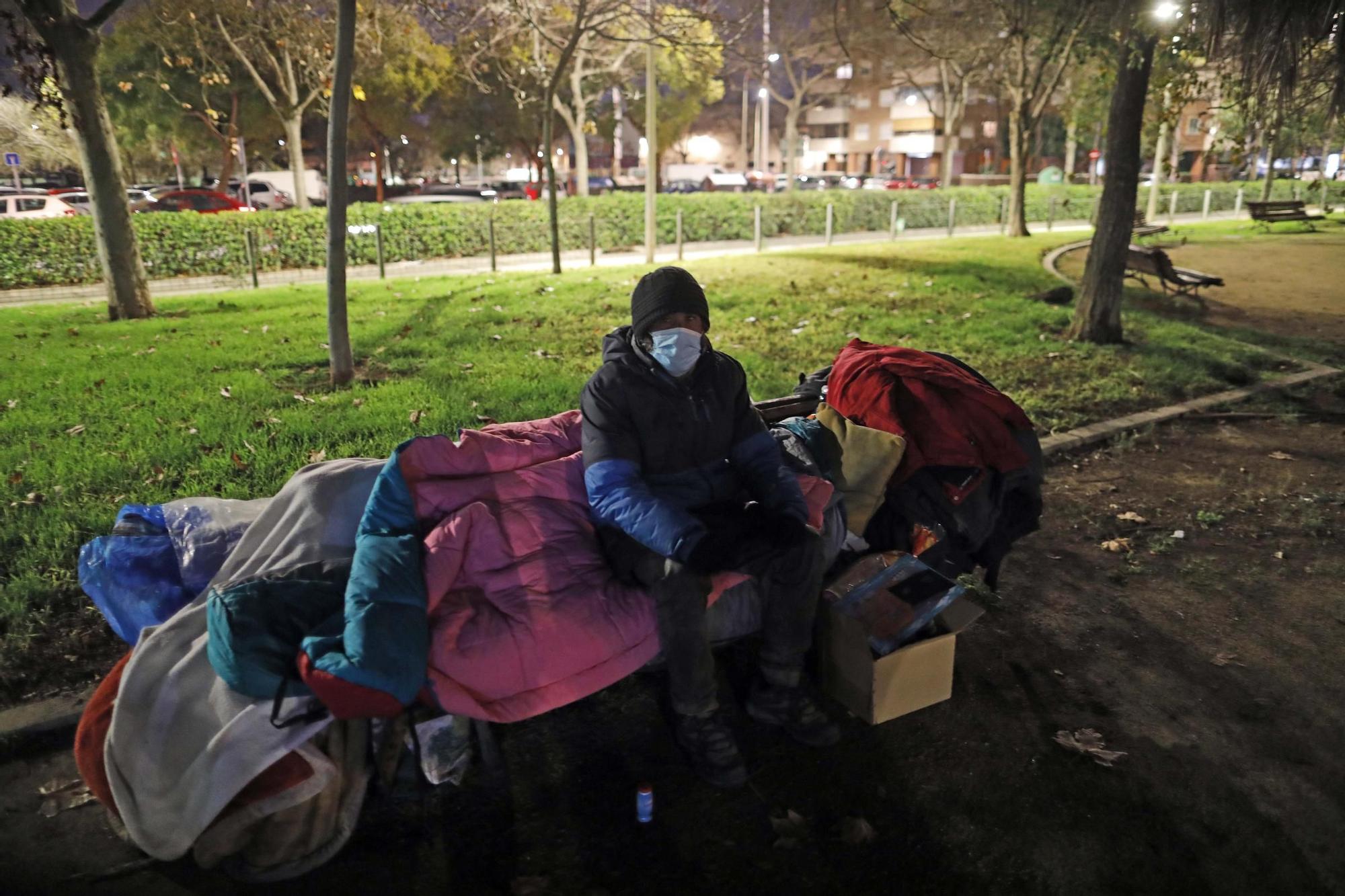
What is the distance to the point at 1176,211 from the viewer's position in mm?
31891

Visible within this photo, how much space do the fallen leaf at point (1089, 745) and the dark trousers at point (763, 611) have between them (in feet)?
3.23

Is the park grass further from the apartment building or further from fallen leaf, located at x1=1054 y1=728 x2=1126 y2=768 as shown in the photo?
the apartment building

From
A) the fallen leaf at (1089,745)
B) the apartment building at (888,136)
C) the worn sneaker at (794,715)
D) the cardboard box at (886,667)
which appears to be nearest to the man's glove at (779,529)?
the cardboard box at (886,667)

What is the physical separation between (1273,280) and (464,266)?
1413cm

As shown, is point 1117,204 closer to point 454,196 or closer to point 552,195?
point 552,195

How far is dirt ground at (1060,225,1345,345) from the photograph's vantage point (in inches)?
432

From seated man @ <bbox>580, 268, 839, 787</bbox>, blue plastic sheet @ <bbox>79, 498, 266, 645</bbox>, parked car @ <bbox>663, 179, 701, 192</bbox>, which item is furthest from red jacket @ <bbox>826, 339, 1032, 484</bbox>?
parked car @ <bbox>663, 179, 701, 192</bbox>

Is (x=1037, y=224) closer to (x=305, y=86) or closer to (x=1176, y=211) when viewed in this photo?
(x=1176, y=211)

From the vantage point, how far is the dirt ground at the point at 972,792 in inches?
105

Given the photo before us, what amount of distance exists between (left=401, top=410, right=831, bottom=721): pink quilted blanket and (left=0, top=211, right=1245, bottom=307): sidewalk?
37.7 ft

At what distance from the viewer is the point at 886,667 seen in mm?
3289

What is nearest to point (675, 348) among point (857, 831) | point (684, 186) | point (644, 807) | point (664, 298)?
point (664, 298)

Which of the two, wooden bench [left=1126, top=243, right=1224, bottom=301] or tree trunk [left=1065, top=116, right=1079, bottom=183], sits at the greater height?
tree trunk [left=1065, top=116, right=1079, bottom=183]

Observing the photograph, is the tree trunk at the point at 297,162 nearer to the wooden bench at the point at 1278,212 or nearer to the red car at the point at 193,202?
the red car at the point at 193,202
